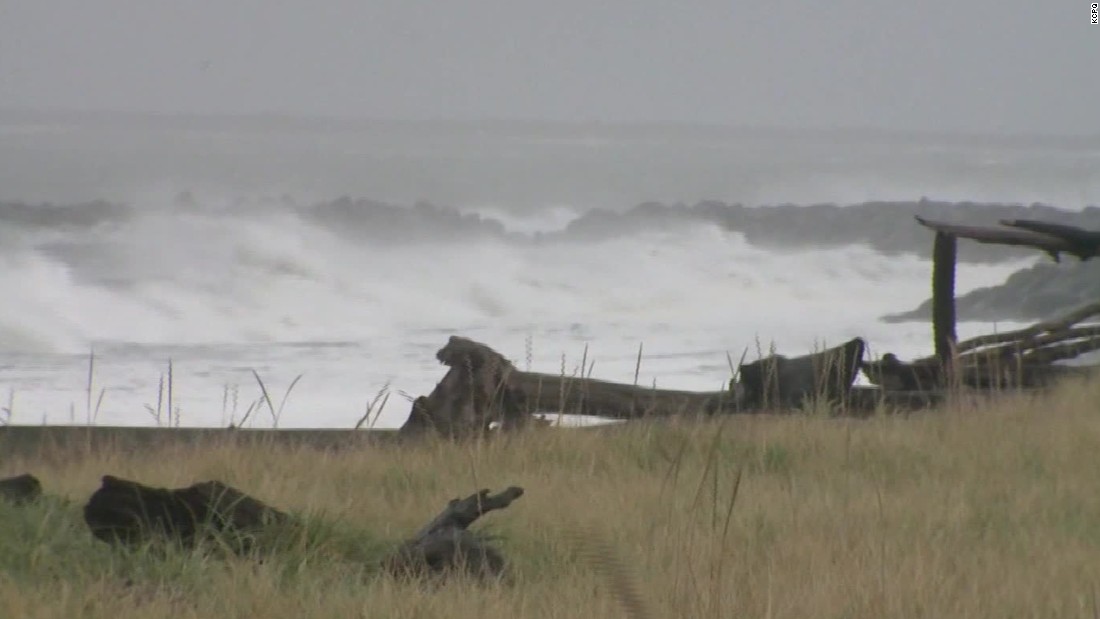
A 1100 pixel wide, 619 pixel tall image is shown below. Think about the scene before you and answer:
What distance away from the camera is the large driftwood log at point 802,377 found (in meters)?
5.94

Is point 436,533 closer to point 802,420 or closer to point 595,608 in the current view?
point 595,608

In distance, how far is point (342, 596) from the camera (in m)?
2.77

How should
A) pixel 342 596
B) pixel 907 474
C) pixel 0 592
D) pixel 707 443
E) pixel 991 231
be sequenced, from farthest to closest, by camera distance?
pixel 991 231
pixel 707 443
pixel 907 474
pixel 342 596
pixel 0 592

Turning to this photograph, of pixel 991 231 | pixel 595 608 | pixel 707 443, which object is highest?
pixel 991 231

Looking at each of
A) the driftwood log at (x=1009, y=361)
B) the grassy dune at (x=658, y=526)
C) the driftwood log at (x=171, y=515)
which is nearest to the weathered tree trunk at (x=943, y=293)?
the driftwood log at (x=1009, y=361)

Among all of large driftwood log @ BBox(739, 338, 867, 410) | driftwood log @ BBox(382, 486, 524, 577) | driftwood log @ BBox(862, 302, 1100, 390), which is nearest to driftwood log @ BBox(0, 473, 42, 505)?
driftwood log @ BBox(382, 486, 524, 577)

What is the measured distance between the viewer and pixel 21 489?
11.8 ft

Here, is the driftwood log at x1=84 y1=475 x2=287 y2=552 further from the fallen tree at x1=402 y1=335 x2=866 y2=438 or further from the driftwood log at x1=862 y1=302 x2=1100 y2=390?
the driftwood log at x1=862 y1=302 x2=1100 y2=390

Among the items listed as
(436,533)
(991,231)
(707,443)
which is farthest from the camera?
(991,231)

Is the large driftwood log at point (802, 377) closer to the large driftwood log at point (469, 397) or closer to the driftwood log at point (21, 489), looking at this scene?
the large driftwood log at point (469, 397)

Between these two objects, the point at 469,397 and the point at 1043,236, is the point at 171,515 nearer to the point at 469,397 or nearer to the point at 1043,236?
the point at 469,397

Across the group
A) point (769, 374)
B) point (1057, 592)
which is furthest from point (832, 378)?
point (1057, 592)

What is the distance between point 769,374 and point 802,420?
0.61 meters

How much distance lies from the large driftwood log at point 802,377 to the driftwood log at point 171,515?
122 inches
